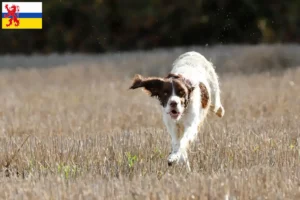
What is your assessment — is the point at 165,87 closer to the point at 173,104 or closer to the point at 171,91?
the point at 171,91

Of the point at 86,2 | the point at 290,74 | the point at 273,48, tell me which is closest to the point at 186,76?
the point at 290,74

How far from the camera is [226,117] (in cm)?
1054

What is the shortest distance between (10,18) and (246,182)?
650 inches

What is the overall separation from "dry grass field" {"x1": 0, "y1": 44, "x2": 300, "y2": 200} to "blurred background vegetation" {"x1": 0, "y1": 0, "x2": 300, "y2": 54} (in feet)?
33.7

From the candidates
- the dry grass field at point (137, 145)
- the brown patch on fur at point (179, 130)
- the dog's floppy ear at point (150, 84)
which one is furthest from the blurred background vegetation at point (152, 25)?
the dog's floppy ear at point (150, 84)

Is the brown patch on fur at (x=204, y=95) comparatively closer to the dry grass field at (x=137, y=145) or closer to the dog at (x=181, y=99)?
the dog at (x=181, y=99)

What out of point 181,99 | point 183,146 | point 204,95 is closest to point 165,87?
point 181,99

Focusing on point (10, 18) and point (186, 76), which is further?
point (10, 18)

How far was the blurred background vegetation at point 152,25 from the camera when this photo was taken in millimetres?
26781

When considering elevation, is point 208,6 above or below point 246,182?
above

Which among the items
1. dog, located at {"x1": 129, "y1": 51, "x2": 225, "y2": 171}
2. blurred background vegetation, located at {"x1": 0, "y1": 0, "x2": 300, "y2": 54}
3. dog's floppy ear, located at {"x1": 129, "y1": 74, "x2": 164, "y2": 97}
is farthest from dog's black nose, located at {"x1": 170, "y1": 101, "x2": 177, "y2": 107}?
blurred background vegetation, located at {"x1": 0, "y1": 0, "x2": 300, "y2": 54}

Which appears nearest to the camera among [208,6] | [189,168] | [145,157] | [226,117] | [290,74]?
[189,168]

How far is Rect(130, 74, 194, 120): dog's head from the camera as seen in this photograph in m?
6.30

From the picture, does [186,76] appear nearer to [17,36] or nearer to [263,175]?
[263,175]
